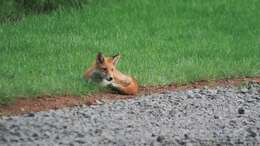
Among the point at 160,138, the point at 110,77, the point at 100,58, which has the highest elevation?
the point at 100,58

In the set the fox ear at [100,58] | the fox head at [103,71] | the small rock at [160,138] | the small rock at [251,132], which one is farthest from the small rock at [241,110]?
the fox ear at [100,58]

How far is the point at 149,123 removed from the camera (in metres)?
11.1

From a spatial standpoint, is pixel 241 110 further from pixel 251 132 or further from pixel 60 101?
pixel 60 101

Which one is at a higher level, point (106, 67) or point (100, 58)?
point (100, 58)

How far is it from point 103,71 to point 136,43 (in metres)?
3.99

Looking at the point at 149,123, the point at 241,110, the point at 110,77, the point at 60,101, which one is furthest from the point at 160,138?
the point at 110,77

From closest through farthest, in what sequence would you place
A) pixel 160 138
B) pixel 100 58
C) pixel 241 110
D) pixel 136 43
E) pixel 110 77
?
pixel 160 138, pixel 241 110, pixel 110 77, pixel 100 58, pixel 136 43

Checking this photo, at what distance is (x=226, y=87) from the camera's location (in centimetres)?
1399

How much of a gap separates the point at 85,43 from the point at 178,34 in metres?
2.50

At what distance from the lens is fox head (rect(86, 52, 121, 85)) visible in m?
13.4

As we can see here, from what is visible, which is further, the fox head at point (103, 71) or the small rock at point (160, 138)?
the fox head at point (103, 71)

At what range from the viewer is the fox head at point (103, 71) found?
13.4 m

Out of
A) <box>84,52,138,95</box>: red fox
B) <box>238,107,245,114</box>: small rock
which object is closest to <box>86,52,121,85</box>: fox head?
<box>84,52,138,95</box>: red fox

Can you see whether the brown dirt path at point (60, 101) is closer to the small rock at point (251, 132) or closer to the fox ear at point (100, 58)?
the fox ear at point (100, 58)
